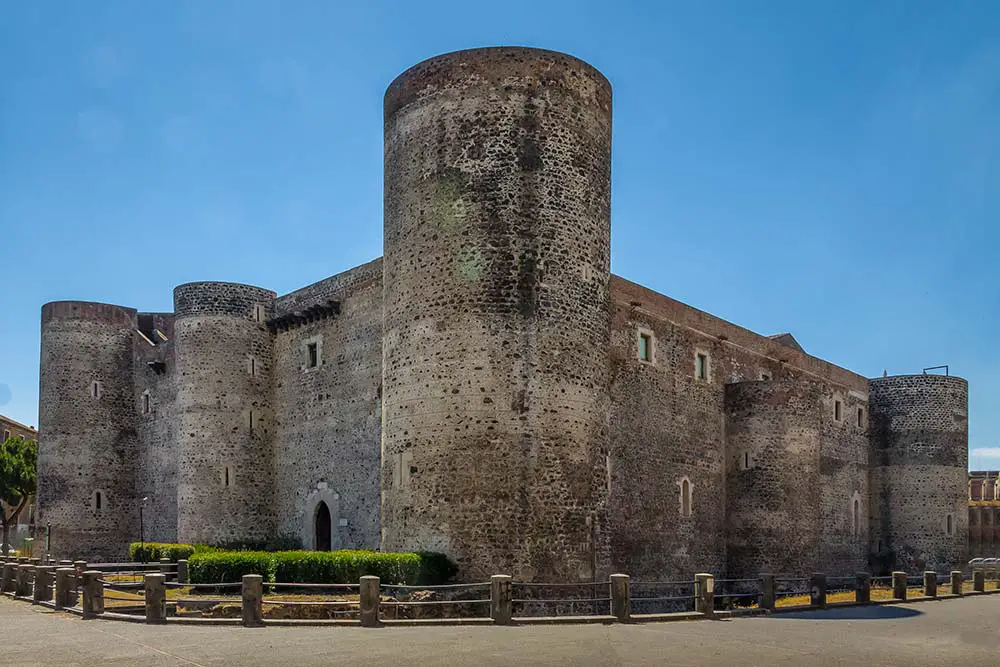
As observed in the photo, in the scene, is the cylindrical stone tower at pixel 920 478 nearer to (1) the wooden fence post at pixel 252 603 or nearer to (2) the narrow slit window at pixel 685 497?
(2) the narrow slit window at pixel 685 497

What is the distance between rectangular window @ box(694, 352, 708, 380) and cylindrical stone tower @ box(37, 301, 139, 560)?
21.1 meters

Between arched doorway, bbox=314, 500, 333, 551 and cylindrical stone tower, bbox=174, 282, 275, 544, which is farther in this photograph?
cylindrical stone tower, bbox=174, 282, 275, 544

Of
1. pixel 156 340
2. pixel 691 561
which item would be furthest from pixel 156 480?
pixel 691 561

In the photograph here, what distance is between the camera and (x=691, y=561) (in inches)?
1176

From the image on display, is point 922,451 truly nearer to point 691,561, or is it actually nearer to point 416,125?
point 691,561

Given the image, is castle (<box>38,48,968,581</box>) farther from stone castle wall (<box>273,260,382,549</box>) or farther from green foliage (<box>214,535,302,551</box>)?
green foliage (<box>214,535,302,551</box>)

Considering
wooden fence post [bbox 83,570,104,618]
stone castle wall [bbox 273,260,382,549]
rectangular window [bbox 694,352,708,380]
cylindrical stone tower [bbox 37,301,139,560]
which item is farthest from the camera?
cylindrical stone tower [bbox 37,301,139,560]

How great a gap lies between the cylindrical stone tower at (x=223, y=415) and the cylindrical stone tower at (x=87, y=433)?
7.39 metres

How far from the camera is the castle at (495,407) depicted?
21.0 meters

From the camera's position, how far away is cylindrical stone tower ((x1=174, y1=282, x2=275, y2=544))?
102 ft

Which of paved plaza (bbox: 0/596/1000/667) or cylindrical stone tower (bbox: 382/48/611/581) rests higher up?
cylindrical stone tower (bbox: 382/48/611/581)

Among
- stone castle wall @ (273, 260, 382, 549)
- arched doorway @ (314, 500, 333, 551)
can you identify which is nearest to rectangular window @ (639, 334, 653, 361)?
stone castle wall @ (273, 260, 382, 549)

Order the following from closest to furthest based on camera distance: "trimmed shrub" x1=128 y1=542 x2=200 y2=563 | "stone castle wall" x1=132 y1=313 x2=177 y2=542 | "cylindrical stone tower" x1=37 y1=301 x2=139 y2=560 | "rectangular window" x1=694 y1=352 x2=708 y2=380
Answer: "trimmed shrub" x1=128 y1=542 x2=200 y2=563, "rectangular window" x1=694 y1=352 x2=708 y2=380, "stone castle wall" x1=132 y1=313 x2=177 y2=542, "cylindrical stone tower" x1=37 y1=301 x2=139 y2=560

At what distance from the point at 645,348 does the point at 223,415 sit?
13044 mm
